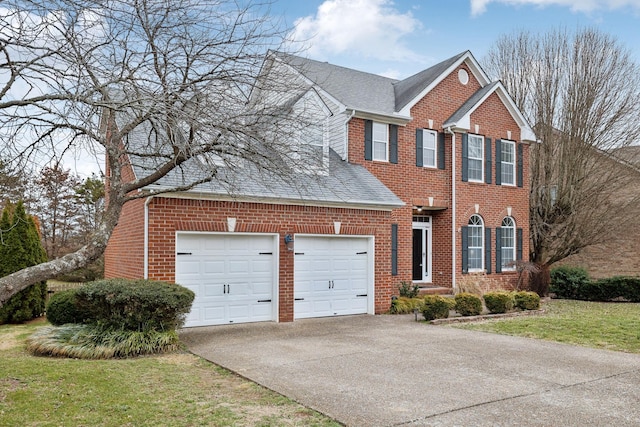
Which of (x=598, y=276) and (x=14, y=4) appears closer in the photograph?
(x=14, y=4)

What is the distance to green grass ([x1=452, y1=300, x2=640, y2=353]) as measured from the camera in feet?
33.8

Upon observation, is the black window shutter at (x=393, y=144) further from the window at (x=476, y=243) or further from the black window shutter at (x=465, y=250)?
the window at (x=476, y=243)

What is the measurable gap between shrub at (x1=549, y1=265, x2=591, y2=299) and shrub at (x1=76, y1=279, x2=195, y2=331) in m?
16.4

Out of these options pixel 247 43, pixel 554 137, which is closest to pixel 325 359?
Result: pixel 247 43

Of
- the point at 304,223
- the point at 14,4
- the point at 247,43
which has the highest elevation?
the point at 247,43

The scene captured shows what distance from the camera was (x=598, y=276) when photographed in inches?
912

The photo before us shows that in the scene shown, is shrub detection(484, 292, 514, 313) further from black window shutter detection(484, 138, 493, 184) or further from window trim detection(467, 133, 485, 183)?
black window shutter detection(484, 138, 493, 184)

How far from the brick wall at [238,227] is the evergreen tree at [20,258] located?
1957 millimetres

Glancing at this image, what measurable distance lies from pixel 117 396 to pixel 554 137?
66.1 feet

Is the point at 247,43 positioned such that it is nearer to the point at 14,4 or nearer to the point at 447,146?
the point at 14,4

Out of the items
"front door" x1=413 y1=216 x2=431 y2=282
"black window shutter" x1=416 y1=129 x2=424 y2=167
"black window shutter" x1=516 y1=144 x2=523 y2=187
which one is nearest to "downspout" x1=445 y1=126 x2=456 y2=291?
"front door" x1=413 y1=216 x2=431 y2=282

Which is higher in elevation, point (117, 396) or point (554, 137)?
point (554, 137)

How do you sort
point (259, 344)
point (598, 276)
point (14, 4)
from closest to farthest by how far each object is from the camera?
1. point (14, 4)
2. point (259, 344)
3. point (598, 276)

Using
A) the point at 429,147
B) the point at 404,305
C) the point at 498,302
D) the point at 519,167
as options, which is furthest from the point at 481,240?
the point at 404,305
